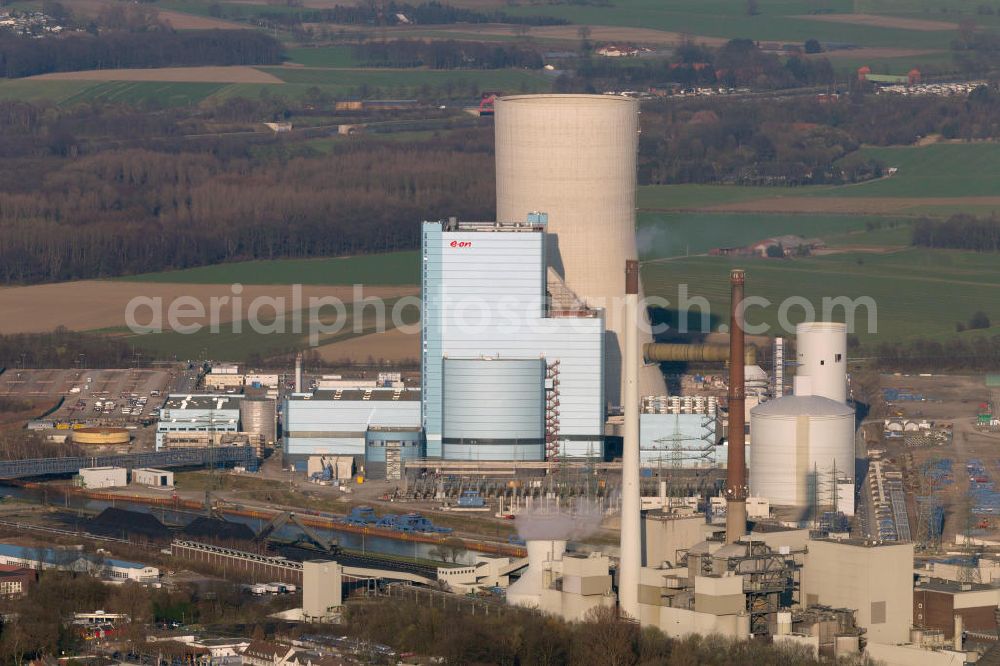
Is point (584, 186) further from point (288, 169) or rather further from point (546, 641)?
point (288, 169)

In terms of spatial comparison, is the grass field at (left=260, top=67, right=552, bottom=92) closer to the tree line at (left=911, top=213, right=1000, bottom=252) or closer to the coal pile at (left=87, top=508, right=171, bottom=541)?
the tree line at (left=911, top=213, right=1000, bottom=252)

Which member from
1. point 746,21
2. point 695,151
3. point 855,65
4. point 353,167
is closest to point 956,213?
point 695,151

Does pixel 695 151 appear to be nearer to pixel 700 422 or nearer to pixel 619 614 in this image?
pixel 700 422

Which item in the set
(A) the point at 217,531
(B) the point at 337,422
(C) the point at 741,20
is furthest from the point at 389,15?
(A) the point at 217,531

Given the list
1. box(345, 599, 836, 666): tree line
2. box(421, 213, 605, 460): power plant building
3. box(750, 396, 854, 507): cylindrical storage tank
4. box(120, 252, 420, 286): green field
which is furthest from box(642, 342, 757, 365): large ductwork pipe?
box(120, 252, 420, 286): green field

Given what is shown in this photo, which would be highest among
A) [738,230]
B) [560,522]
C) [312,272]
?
[738,230]

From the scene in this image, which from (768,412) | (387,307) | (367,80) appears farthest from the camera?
(367,80)
